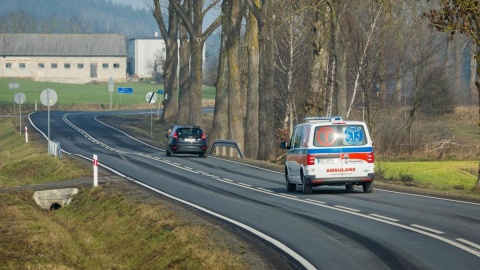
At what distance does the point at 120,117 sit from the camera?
88.6 m

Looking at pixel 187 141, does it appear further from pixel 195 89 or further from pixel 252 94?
pixel 195 89

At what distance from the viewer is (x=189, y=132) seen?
46.5 meters

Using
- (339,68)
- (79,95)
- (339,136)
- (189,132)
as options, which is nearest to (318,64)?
(339,68)

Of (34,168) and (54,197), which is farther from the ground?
(54,197)

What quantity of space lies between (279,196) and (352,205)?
3.74 m

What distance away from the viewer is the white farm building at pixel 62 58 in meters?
157

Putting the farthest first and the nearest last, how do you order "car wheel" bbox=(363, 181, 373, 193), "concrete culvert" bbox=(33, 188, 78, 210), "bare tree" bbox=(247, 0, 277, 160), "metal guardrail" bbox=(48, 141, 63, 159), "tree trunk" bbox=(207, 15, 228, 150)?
"tree trunk" bbox=(207, 15, 228, 150), "bare tree" bbox=(247, 0, 277, 160), "metal guardrail" bbox=(48, 141, 63, 159), "concrete culvert" bbox=(33, 188, 78, 210), "car wheel" bbox=(363, 181, 373, 193)

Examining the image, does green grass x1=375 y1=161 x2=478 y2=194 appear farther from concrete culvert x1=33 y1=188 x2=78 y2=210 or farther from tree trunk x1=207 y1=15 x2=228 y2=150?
tree trunk x1=207 y1=15 x2=228 y2=150

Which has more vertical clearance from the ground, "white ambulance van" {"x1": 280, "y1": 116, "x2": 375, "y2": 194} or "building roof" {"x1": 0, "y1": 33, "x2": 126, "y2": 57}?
"building roof" {"x1": 0, "y1": 33, "x2": 126, "y2": 57}

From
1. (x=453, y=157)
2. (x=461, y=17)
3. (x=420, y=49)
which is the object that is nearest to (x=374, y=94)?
(x=420, y=49)

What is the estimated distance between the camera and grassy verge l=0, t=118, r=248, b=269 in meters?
13.6

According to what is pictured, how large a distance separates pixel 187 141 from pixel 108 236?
27.7m

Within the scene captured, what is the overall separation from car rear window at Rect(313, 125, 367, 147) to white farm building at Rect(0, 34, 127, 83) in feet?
442

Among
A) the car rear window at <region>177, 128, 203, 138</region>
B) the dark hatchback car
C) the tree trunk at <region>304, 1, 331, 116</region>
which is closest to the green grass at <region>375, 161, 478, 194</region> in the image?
the tree trunk at <region>304, 1, 331, 116</region>
